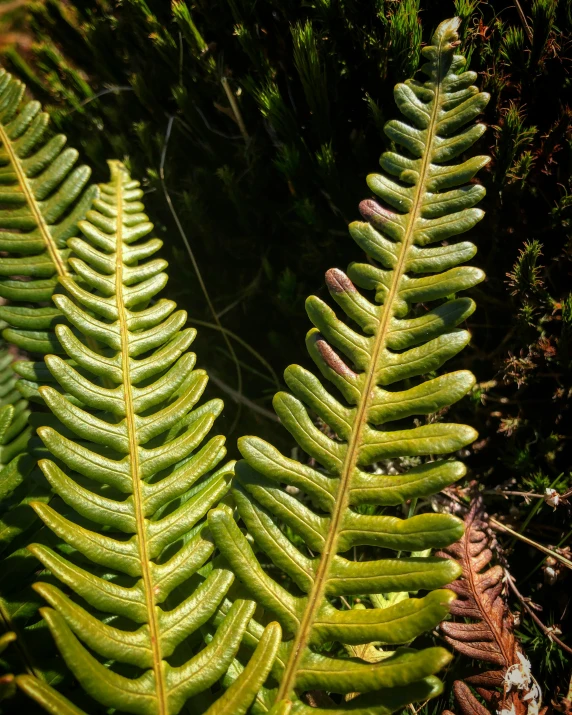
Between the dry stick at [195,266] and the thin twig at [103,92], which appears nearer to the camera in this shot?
the dry stick at [195,266]

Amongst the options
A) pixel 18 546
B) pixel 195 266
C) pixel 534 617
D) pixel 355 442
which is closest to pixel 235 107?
pixel 195 266

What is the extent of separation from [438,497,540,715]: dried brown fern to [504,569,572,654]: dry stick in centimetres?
6

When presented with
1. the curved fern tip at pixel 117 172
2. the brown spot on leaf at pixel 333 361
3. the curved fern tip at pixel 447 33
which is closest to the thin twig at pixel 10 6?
the curved fern tip at pixel 117 172

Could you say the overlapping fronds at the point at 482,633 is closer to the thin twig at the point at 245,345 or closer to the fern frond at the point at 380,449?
the fern frond at the point at 380,449

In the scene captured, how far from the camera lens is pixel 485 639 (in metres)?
1.20

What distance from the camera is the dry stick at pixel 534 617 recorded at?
130 cm

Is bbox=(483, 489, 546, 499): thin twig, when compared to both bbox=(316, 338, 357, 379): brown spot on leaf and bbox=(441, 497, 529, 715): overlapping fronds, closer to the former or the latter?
bbox=(441, 497, 529, 715): overlapping fronds

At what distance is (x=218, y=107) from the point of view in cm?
162

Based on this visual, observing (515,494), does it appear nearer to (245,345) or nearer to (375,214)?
(375,214)

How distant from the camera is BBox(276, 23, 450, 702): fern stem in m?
1.01

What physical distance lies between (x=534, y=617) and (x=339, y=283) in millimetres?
937

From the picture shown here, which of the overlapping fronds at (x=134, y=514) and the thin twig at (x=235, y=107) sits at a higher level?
the thin twig at (x=235, y=107)

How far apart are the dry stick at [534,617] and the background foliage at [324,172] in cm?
2

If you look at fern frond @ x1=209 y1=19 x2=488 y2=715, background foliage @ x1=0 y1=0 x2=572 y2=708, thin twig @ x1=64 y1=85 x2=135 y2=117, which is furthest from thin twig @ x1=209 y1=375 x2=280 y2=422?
thin twig @ x1=64 y1=85 x2=135 y2=117
